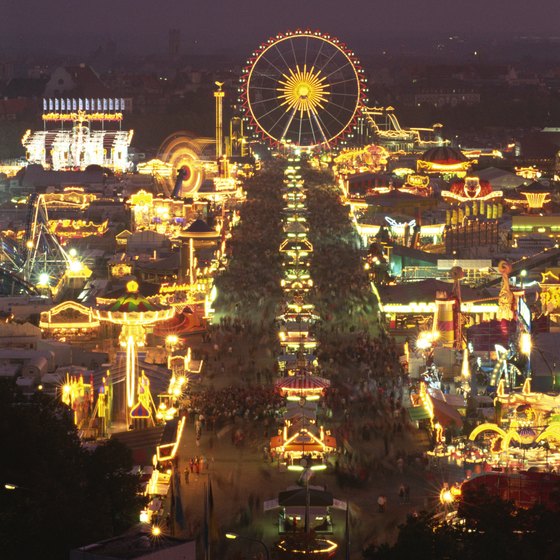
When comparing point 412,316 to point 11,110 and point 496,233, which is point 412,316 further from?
point 11,110

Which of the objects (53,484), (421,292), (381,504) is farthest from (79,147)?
(53,484)

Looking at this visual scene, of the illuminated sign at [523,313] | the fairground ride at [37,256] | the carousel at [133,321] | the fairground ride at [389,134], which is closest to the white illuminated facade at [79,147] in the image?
the fairground ride at [389,134]

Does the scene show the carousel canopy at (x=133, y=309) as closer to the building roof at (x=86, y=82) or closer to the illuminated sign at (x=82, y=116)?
the illuminated sign at (x=82, y=116)

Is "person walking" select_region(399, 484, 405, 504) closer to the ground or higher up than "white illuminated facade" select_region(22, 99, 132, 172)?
closer to the ground

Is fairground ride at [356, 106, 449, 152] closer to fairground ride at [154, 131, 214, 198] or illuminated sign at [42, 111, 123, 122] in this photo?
illuminated sign at [42, 111, 123, 122]

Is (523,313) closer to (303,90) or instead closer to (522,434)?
(522,434)

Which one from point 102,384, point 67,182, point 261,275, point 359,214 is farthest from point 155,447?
point 67,182

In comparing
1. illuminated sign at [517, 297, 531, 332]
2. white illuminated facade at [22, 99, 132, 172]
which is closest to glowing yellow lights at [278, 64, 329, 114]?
white illuminated facade at [22, 99, 132, 172]

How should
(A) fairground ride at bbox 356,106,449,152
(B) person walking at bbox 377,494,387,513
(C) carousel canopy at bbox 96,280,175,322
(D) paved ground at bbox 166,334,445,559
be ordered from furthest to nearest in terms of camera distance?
(A) fairground ride at bbox 356,106,449,152 → (C) carousel canopy at bbox 96,280,175,322 → (B) person walking at bbox 377,494,387,513 → (D) paved ground at bbox 166,334,445,559
